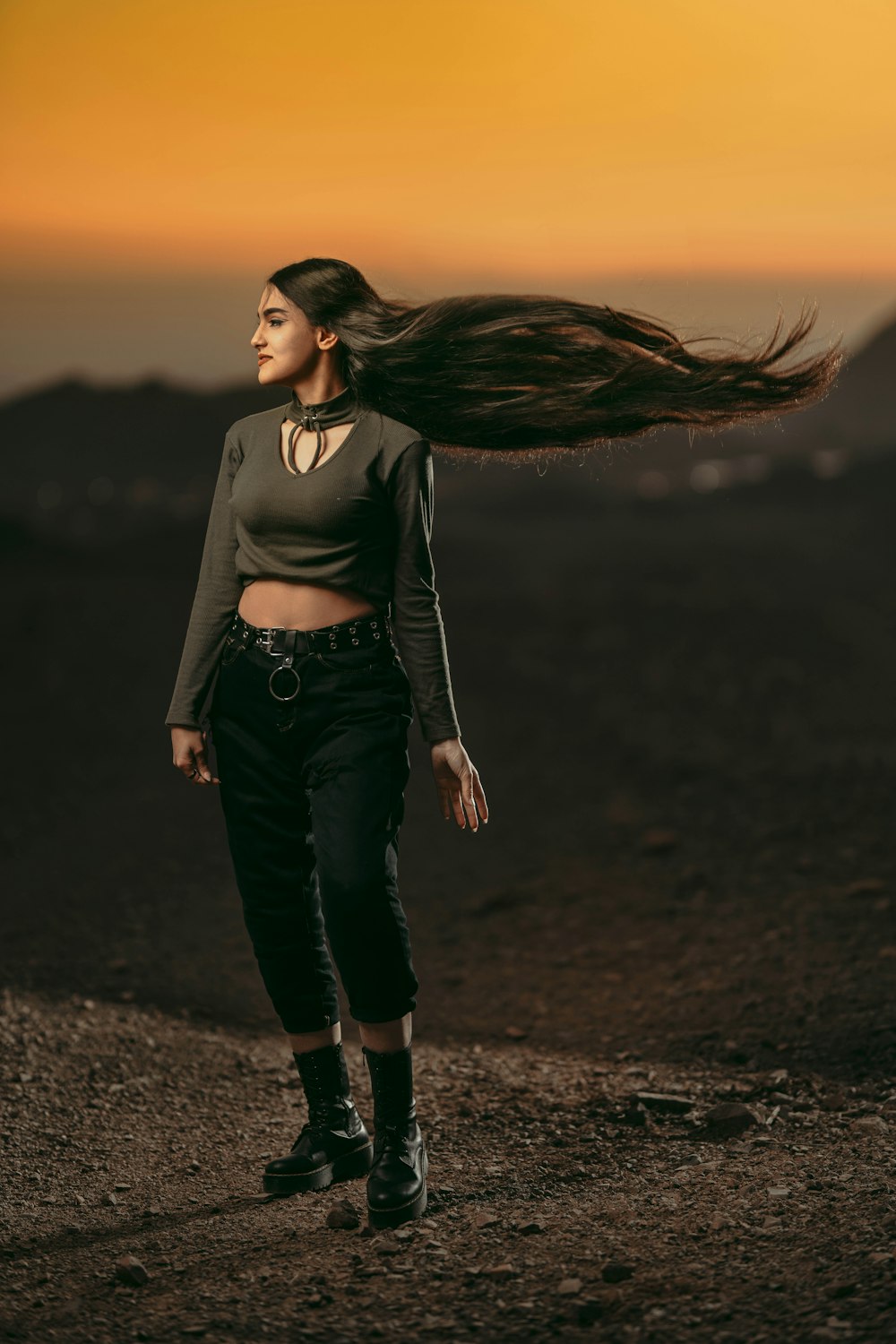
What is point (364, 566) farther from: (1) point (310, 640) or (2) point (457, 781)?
(2) point (457, 781)

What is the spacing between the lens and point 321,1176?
2.89 metres

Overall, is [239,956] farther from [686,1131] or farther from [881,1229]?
[881,1229]

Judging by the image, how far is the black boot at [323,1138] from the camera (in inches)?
114

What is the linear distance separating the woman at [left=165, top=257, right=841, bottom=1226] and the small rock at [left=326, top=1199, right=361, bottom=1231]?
0.14 feet

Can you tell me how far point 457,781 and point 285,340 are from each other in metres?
0.91

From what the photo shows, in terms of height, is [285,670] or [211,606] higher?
[211,606]

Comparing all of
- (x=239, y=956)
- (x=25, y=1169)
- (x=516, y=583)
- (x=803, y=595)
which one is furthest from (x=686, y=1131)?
(x=516, y=583)

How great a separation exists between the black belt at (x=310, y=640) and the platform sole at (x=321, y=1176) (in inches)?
40.7

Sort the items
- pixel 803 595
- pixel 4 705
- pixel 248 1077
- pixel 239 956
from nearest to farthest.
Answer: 1. pixel 248 1077
2. pixel 239 956
3. pixel 4 705
4. pixel 803 595

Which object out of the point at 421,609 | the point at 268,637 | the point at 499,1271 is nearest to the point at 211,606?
the point at 268,637

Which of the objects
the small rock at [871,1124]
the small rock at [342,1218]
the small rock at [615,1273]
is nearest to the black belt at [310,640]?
the small rock at [342,1218]

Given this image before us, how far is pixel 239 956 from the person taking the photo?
4.70 metres

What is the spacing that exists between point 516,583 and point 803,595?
2.28m

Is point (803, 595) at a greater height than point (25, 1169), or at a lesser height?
greater
